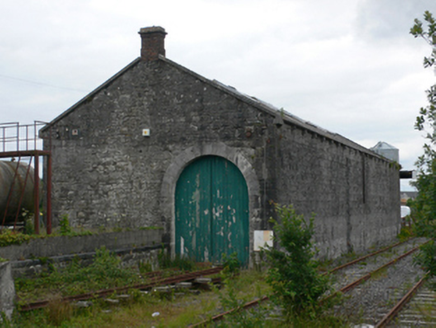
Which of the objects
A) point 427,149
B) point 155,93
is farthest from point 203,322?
point 155,93

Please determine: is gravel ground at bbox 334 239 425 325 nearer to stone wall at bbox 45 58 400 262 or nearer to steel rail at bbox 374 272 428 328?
steel rail at bbox 374 272 428 328

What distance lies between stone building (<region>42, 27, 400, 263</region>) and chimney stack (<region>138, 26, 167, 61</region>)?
0.03m

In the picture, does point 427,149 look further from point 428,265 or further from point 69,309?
point 69,309

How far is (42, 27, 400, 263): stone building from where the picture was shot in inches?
573

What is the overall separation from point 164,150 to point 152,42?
3.33 meters

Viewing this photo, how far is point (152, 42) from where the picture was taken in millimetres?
16234

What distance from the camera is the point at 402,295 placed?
11078 millimetres

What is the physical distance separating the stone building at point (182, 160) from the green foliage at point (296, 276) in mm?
Result: 5770

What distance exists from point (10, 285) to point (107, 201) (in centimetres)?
816

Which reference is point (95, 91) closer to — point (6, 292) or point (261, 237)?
point (261, 237)

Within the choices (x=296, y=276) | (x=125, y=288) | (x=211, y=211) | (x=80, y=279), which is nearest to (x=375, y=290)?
(x=296, y=276)

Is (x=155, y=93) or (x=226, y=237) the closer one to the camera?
(x=226, y=237)

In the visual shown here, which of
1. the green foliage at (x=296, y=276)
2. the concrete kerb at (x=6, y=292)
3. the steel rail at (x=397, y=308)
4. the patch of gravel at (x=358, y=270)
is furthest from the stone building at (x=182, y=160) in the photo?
the concrete kerb at (x=6, y=292)

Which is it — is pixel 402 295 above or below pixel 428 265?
below
